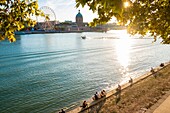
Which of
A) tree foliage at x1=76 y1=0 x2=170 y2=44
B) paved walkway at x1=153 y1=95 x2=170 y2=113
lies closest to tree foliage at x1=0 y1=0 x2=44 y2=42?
tree foliage at x1=76 y1=0 x2=170 y2=44

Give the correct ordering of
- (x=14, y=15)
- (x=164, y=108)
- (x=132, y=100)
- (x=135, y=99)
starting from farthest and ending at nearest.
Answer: (x=135, y=99), (x=132, y=100), (x=164, y=108), (x=14, y=15)

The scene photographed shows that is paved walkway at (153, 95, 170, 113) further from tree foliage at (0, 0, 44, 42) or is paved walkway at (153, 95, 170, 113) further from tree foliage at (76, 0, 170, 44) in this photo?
tree foliage at (0, 0, 44, 42)

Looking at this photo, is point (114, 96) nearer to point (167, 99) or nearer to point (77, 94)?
point (167, 99)

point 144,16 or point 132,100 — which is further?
point 132,100

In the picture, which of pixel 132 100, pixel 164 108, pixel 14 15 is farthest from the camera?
pixel 132 100

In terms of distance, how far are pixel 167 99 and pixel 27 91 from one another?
19.7 m

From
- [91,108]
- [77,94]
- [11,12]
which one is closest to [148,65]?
[77,94]

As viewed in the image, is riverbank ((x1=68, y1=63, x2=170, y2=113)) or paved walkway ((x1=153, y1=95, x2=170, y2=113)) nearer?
paved walkway ((x1=153, y1=95, x2=170, y2=113))

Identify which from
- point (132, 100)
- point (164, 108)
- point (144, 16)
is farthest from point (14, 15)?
point (132, 100)

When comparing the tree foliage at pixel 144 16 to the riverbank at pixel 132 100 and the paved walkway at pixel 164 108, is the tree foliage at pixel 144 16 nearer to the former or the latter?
the paved walkway at pixel 164 108

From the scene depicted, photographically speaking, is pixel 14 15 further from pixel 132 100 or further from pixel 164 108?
pixel 132 100

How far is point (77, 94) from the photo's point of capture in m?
29.1

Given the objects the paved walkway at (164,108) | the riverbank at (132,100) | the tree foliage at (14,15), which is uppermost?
the tree foliage at (14,15)

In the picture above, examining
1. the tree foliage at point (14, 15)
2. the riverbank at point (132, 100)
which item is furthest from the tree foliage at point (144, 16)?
the riverbank at point (132, 100)
